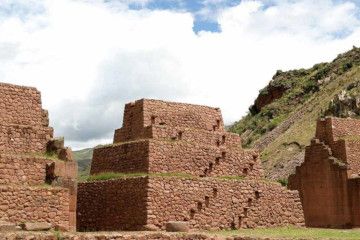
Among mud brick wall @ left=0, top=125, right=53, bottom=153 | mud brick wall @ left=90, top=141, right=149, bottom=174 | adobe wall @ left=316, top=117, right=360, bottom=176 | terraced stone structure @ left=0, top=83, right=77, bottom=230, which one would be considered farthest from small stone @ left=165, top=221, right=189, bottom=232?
adobe wall @ left=316, top=117, right=360, bottom=176

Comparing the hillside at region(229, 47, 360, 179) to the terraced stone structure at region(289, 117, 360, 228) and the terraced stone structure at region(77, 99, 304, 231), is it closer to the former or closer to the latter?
the terraced stone structure at region(289, 117, 360, 228)

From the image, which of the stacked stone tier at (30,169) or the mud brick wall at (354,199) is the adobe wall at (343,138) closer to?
the mud brick wall at (354,199)

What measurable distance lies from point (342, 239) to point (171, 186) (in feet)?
22.3

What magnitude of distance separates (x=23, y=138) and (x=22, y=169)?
4.98 ft

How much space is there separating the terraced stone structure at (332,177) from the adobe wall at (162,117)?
680 centimetres

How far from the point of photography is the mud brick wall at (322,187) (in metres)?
30.7

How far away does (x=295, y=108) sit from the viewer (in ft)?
211

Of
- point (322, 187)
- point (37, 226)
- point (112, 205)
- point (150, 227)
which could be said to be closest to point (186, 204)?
point (150, 227)

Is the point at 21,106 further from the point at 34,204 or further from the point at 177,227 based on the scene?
the point at 177,227

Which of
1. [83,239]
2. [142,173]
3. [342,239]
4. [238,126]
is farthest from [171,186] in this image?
[238,126]

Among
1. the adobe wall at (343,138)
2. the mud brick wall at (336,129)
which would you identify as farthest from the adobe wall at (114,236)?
the mud brick wall at (336,129)

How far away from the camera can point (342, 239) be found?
61.7ft

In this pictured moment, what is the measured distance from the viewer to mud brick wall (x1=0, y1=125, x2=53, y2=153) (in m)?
20.6

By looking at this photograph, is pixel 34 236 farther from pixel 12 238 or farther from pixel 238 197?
pixel 238 197
